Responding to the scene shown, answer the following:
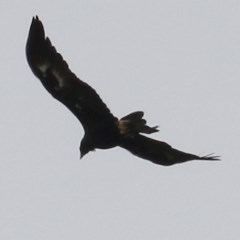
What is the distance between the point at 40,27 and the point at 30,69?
69 cm

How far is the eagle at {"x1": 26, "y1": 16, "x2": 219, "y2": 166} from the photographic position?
27.1m

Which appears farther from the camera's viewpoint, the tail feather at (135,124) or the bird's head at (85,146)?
the bird's head at (85,146)

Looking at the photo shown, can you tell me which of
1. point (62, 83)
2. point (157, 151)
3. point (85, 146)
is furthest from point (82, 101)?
point (157, 151)

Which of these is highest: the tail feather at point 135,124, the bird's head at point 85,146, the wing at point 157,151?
the wing at point 157,151

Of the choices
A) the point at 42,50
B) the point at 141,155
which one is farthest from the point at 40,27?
the point at 141,155

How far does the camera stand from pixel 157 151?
1116 inches

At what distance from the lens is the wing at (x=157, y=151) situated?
28.3 meters

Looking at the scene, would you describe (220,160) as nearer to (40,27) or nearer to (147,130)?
(147,130)

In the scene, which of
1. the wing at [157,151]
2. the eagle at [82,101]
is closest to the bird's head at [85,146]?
the eagle at [82,101]

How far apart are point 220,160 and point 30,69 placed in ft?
8.70

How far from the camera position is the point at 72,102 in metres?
27.6

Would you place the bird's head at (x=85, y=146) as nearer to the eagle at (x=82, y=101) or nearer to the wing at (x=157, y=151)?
the eagle at (x=82, y=101)

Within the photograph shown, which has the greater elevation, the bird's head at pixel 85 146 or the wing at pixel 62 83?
the wing at pixel 62 83

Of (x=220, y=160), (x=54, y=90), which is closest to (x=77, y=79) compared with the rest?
(x=54, y=90)
